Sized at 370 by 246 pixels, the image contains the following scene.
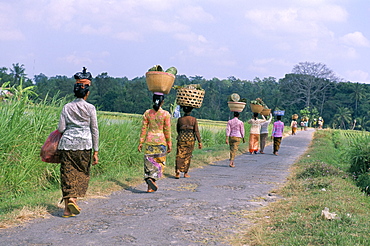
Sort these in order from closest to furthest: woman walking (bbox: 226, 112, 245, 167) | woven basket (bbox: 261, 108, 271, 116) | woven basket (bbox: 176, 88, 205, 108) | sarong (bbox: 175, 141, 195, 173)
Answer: sarong (bbox: 175, 141, 195, 173)
woven basket (bbox: 176, 88, 205, 108)
woman walking (bbox: 226, 112, 245, 167)
woven basket (bbox: 261, 108, 271, 116)

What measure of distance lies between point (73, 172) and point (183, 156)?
167 inches

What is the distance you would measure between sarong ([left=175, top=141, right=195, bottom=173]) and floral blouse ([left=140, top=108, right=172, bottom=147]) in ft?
5.78

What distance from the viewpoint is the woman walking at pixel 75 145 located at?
17.9 feet

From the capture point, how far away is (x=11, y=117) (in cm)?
733

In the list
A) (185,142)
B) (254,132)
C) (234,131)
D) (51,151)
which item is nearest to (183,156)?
(185,142)

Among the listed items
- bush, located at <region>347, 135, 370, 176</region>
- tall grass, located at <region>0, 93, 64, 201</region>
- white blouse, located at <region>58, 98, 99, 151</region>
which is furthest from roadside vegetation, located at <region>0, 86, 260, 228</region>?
bush, located at <region>347, 135, 370, 176</region>

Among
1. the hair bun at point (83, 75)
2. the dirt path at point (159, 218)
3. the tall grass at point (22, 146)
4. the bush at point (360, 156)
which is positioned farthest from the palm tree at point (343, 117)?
the hair bun at point (83, 75)

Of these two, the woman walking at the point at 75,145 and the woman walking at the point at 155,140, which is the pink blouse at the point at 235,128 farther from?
the woman walking at the point at 75,145

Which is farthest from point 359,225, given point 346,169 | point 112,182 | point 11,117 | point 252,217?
point 346,169

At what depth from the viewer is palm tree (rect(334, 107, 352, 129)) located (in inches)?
2963

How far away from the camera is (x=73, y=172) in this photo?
18.1ft

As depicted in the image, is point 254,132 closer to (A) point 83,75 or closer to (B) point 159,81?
(B) point 159,81

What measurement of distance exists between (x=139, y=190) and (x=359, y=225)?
3.95m

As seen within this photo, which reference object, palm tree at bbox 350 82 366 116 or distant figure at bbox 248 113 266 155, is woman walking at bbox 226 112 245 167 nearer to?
distant figure at bbox 248 113 266 155
